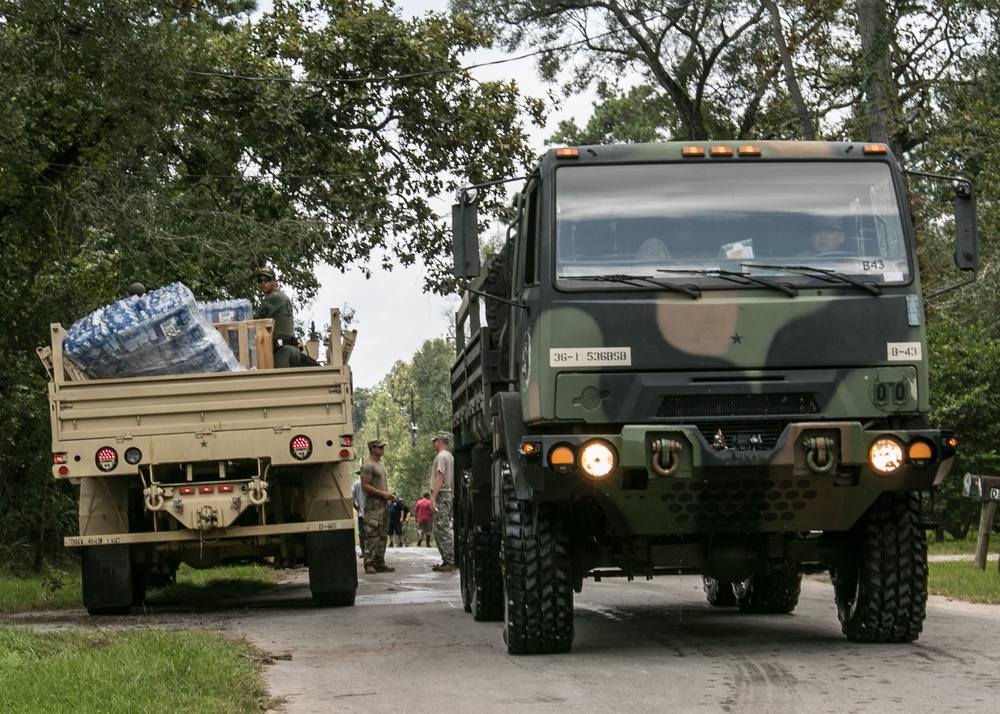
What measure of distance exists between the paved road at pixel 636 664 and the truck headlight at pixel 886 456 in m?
1.05

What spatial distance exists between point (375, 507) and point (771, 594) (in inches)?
343

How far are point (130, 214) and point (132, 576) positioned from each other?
648 cm

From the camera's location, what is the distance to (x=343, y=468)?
1316 centimetres

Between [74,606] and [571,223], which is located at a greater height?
[571,223]

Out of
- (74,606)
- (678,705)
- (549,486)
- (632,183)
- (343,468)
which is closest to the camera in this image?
(678,705)

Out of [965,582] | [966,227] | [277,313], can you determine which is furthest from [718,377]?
[965,582]

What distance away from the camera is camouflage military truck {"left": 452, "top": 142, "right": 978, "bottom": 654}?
8.59 meters

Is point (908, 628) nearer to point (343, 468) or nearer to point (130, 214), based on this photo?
point (343, 468)

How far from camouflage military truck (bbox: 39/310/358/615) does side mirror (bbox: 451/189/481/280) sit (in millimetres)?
3740

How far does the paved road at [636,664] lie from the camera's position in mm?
7355

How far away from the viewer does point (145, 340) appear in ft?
41.9

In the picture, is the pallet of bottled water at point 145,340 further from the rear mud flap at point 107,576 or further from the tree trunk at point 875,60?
the tree trunk at point 875,60

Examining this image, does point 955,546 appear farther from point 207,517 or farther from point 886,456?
point 886,456

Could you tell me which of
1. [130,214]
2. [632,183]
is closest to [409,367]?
[130,214]
